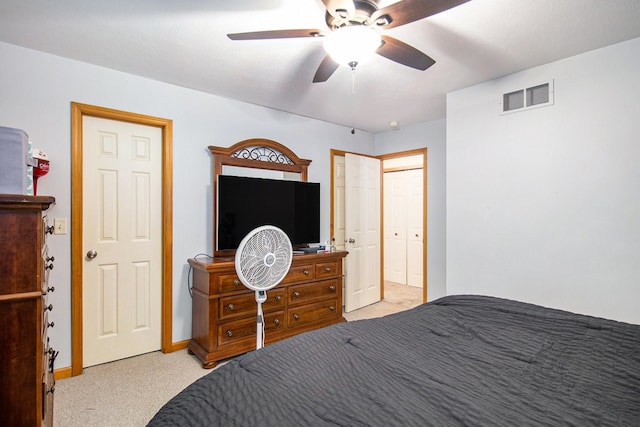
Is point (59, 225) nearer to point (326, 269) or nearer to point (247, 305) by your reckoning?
point (247, 305)

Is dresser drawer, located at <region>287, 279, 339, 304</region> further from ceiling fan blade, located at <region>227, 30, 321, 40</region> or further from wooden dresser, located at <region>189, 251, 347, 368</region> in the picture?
ceiling fan blade, located at <region>227, 30, 321, 40</region>

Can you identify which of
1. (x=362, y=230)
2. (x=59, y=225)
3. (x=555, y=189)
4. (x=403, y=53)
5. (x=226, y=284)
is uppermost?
(x=403, y=53)

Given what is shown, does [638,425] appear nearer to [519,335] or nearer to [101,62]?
[519,335]

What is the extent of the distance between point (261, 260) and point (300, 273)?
112 centimetres

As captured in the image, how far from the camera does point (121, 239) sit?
2646 mm

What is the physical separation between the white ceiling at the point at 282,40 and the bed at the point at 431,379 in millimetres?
1632

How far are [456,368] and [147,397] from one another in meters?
2.07

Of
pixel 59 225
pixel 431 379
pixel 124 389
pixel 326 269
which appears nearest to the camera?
pixel 431 379

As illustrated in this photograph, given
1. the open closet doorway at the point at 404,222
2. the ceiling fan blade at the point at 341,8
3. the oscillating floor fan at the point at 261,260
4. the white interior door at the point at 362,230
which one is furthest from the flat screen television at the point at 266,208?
the open closet doorway at the point at 404,222

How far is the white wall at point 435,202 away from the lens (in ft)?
12.4

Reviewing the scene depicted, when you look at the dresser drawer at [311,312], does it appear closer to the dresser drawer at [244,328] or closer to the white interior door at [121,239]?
the dresser drawer at [244,328]

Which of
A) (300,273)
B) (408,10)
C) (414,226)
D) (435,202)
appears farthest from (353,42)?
(414,226)

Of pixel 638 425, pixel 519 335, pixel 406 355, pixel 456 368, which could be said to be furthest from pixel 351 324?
pixel 638 425

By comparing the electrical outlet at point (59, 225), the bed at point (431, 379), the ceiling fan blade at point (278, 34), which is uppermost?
the ceiling fan blade at point (278, 34)
